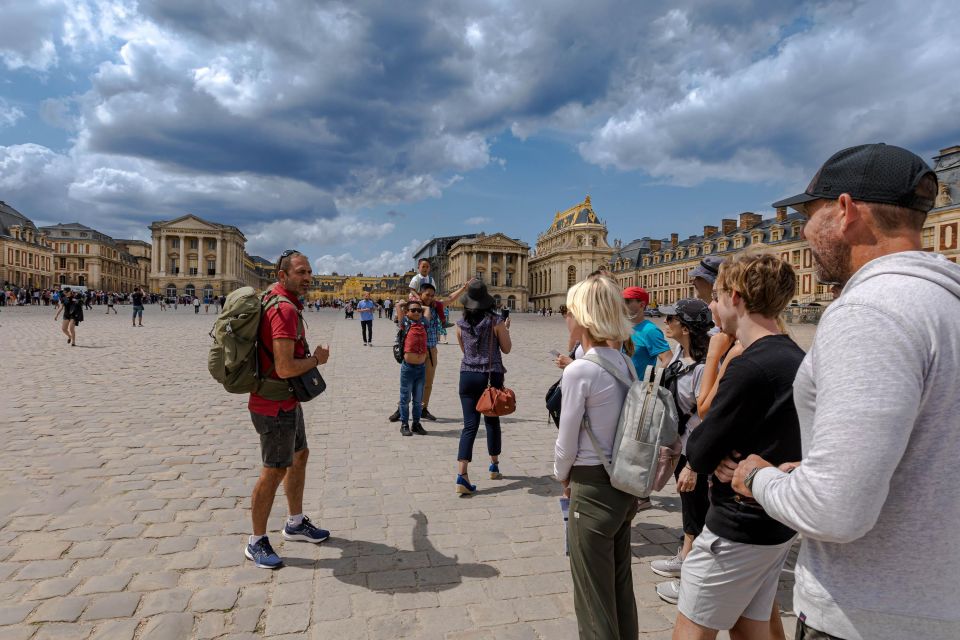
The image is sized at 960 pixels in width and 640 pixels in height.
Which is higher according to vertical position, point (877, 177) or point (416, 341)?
point (877, 177)

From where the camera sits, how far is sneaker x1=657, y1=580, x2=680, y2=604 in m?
3.29

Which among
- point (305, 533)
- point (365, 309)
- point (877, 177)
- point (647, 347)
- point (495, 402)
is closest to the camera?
point (877, 177)

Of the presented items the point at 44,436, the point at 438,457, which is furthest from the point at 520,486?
the point at 44,436

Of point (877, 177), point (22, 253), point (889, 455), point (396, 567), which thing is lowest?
point (396, 567)

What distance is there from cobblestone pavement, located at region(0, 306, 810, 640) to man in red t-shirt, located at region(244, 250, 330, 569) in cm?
35

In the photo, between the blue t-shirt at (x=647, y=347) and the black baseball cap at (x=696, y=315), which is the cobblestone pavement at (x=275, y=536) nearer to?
the blue t-shirt at (x=647, y=347)

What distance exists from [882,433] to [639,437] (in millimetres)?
1289

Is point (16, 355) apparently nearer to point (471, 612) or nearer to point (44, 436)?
point (44, 436)

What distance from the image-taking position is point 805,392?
1.40 meters

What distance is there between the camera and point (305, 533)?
3984mm

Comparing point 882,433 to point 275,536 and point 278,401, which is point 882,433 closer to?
point 278,401

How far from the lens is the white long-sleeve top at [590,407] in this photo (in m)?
2.46

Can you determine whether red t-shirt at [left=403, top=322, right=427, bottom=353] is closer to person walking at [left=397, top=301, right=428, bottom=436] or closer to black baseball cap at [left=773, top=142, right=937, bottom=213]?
person walking at [left=397, top=301, right=428, bottom=436]

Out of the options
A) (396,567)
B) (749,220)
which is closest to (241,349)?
(396,567)
